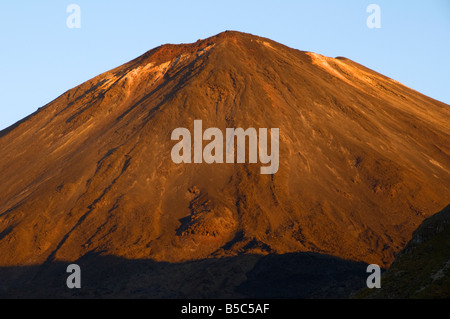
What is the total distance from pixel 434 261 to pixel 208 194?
68011 millimetres

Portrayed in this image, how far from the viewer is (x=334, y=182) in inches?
4562

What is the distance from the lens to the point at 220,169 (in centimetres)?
11712

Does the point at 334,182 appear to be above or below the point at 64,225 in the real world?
above

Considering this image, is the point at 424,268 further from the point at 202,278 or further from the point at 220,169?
the point at 220,169

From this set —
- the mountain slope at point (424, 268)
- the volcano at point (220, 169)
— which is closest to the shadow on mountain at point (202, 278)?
the volcano at point (220, 169)

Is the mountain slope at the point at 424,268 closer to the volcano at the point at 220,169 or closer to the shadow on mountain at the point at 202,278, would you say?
the shadow on mountain at the point at 202,278

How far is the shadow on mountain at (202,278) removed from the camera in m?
89.5

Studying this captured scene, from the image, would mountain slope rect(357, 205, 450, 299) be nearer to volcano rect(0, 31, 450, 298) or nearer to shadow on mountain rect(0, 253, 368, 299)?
shadow on mountain rect(0, 253, 368, 299)

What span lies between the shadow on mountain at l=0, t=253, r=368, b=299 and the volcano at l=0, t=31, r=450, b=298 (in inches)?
76.6

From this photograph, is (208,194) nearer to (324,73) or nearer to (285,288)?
(285,288)

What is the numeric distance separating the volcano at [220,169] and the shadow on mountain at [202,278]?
6.39 ft

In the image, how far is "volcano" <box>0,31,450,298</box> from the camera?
10444 centimetres
